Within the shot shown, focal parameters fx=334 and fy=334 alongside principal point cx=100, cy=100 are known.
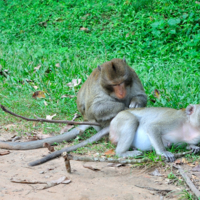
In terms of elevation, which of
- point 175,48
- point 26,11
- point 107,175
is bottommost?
point 107,175

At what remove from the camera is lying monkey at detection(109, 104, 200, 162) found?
4562 millimetres

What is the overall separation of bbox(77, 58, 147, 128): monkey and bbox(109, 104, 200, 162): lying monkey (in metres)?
0.51

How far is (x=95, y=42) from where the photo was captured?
33.4 ft

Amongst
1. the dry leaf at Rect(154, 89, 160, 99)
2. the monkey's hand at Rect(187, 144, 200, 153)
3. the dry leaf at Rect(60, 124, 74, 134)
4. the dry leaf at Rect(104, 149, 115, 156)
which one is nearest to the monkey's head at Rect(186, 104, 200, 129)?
the monkey's hand at Rect(187, 144, 200, 153)

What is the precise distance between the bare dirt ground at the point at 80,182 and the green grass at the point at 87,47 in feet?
5.24

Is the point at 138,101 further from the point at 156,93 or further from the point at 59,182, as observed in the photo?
the point at 59,182

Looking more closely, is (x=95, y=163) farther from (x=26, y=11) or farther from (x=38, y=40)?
(x=26, y=11)

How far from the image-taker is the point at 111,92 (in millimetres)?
5453

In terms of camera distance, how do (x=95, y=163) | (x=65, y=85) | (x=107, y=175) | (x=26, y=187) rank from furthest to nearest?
(x=65, y=85)
(x=95, y=163)
(x=107, y=175)
(x=26, y=187)

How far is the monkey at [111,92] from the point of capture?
5.27 metres

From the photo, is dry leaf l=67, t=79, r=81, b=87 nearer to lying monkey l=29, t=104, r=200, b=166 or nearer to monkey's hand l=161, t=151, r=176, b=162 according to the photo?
lying monkey l=29, t=104, r=200, b=166

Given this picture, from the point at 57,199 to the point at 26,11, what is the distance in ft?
36.4

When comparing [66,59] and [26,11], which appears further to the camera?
[26,11]

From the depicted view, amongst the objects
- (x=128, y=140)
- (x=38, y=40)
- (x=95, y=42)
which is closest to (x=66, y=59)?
(x=95, y=42)
